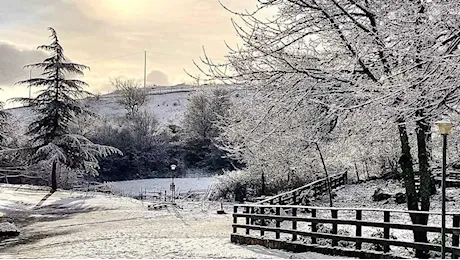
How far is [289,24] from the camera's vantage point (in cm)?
800

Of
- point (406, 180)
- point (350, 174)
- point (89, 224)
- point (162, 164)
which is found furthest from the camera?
point (162, 164)

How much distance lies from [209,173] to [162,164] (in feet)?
19.2

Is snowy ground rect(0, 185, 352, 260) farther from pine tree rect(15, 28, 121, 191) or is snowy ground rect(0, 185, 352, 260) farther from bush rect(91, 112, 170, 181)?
bush rect(91, 112, 170, 181)

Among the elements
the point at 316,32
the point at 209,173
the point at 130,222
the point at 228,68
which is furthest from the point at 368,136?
the point at 209,173

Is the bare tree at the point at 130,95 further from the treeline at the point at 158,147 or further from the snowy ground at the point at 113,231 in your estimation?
the snowy ground at the point at 113,231

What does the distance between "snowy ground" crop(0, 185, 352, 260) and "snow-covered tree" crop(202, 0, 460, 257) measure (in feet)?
9.66

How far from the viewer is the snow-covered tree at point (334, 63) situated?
663 cm

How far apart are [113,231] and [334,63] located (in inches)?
388

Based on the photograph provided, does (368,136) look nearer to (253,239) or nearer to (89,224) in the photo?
(253,239)

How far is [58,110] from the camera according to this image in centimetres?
3039

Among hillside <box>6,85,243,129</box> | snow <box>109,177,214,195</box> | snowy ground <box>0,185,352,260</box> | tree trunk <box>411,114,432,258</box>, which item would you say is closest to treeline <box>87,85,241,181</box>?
snow <box>109,177,214,195</box>

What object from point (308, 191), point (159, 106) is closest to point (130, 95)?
point (159, 106)

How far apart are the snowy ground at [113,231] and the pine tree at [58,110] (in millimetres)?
2949

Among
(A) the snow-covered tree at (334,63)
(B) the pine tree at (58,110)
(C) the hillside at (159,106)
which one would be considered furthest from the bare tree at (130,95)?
(A) the snow-covered tree at (334,63)
